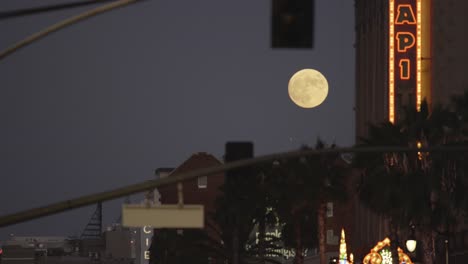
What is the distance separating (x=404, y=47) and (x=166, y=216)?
67.2 meters

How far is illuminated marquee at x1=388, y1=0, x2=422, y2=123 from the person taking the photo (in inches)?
3361

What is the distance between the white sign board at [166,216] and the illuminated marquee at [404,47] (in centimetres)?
6550

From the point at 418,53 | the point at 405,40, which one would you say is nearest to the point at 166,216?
the point at 418,53

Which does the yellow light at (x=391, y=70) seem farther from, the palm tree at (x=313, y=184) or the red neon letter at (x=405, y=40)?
the palm tree at (x=313, y=184)

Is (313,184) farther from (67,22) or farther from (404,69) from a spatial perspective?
(67,22)

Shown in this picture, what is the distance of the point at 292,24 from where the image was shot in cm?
1705

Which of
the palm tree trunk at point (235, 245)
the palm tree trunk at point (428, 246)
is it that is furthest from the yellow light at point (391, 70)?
the palm tree trunk at point (428, 246)

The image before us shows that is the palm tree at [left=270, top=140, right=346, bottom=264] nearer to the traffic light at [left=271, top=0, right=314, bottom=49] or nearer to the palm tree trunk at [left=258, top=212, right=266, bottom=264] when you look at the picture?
the palm tree trunk at [left=258, top=212, right=266, bottom=264]

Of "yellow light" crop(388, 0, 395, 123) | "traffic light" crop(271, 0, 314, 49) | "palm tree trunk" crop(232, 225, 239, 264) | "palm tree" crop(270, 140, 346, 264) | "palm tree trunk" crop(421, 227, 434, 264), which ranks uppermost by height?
"yellow light" crop(388, 0, 395, 123)

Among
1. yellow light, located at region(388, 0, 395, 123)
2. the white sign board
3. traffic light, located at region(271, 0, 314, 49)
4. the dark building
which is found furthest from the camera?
the dark building

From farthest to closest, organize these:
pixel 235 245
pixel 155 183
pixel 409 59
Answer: pixel 235 245, pixel 409 59, pixel 155 183

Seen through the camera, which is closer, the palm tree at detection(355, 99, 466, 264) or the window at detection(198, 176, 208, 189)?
the palm tree at detection(355, 99, 466, 264)

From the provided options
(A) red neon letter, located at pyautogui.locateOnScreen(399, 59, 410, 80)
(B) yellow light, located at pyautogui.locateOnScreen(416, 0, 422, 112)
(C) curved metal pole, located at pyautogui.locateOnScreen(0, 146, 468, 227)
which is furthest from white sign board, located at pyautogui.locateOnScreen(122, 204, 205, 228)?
(A) red neon letter, located at pyautogui.locateOnScreen(399, 59, 410, 80)

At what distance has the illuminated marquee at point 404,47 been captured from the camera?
85375 mm
